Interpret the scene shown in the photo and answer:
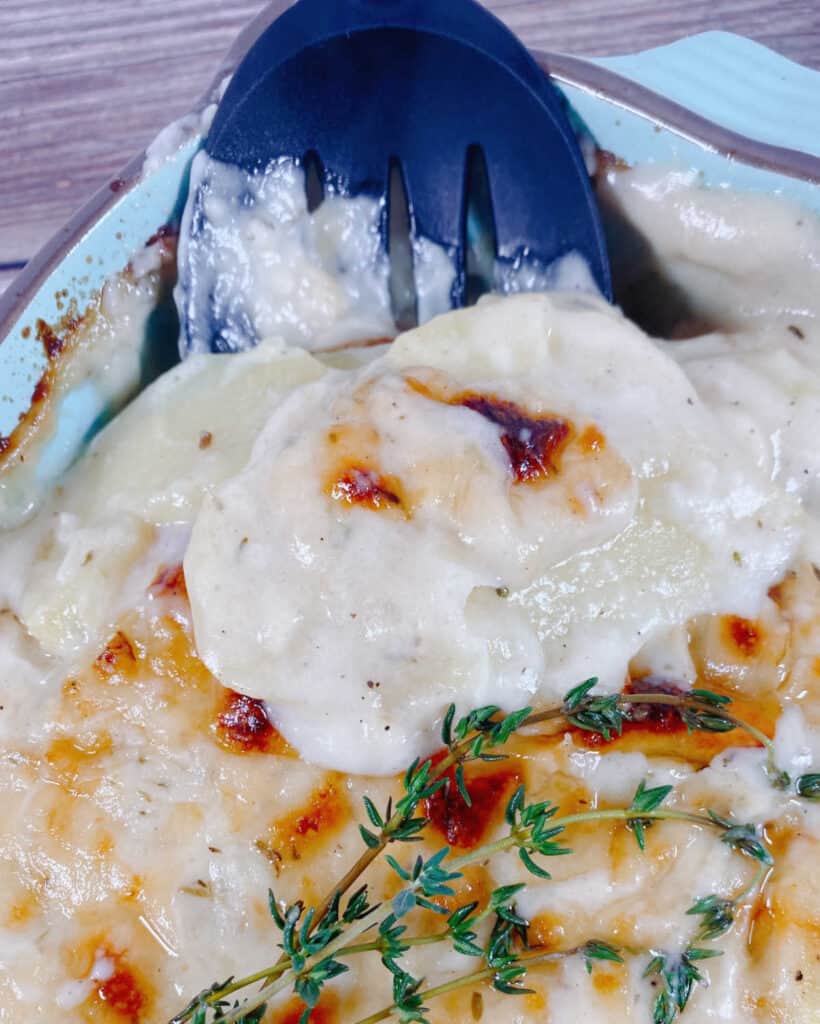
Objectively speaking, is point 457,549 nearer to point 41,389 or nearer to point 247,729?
point 247,729

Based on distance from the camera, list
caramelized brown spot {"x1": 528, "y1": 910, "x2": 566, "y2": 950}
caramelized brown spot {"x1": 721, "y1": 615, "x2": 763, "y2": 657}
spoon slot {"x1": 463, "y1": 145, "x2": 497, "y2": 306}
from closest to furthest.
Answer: caramelized brown spot {"x1": 528, "y1": 910, "x2": 566, "y2": 950}
caramelized brown spot {"x1": 721, "y1": 615, "x2": 763, "y2": 657}
spoon slot {"x1": 463, "y1": 145, "x2": 497, "y2": 306}

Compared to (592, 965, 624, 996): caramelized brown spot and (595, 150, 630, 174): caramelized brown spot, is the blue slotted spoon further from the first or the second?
(592, 965, 624, 996): caramelized brown spot

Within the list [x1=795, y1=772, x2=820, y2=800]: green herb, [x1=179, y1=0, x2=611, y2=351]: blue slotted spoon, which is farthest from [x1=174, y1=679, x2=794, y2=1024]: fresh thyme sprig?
[x1=179, y1=0, x2=611, y2=351]: blue slotted spoon

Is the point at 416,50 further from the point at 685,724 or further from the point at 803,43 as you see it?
the point at 685,724

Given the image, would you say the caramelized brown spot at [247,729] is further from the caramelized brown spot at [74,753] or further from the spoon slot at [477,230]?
the spoon slot at [477,230]

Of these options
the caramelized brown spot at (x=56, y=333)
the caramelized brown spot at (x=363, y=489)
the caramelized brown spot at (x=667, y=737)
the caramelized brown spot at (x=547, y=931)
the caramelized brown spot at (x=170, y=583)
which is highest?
the caramelized brown spot at (x=56, y=333)

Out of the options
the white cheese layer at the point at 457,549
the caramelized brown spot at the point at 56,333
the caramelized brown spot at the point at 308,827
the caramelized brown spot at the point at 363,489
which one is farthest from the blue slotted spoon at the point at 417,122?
the caramelized brown spot at the point at 308,827
